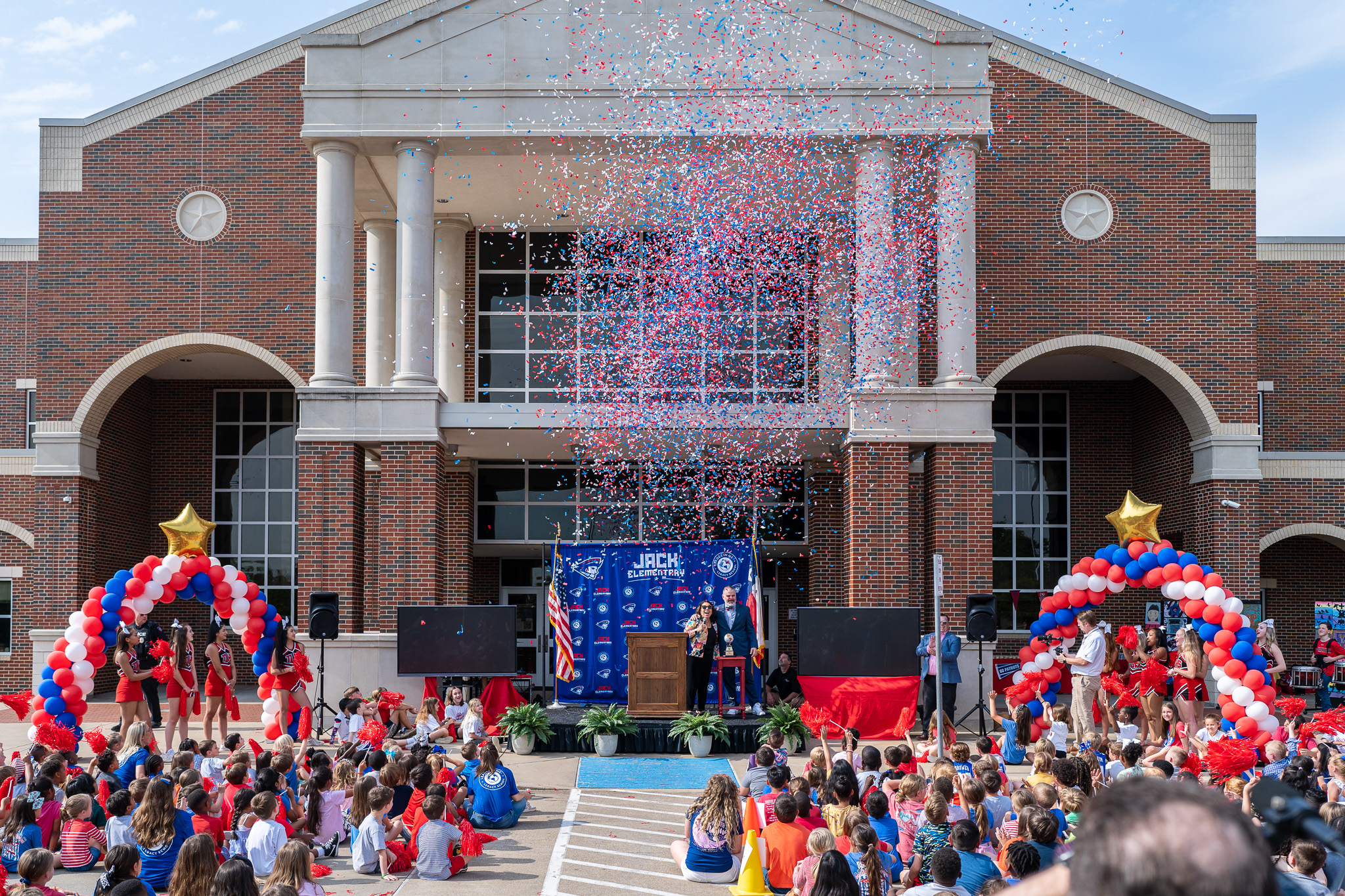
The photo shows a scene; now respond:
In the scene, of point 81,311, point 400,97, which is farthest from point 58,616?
point 400,97

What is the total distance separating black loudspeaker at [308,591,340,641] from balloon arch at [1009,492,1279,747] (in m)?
9.86

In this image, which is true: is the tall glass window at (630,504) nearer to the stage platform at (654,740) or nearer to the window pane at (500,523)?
the window pane at (500,523)

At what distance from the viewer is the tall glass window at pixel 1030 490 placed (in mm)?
24531

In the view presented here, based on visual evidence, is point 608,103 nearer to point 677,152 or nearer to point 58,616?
point 677,152

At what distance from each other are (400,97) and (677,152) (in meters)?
4.67

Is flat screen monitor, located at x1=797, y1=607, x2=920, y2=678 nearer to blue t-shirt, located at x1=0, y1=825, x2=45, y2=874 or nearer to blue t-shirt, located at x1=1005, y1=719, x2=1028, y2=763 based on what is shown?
blue t-shirt, located at x1=1005, y1=719, x2=1028, y2=763

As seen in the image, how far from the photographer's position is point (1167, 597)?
1659cm

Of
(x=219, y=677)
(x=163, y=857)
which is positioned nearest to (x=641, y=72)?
(x=219, y=677)

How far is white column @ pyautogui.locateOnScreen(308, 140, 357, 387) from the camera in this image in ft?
63.2

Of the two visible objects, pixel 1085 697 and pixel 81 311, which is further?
pixel 81 311

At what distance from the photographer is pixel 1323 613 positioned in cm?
2086

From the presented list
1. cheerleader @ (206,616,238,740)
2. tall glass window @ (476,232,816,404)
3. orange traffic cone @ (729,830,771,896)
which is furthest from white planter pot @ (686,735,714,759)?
orange traffic cone @ (729,830,771,896)

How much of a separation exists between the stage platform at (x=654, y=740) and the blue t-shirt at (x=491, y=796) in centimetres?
461

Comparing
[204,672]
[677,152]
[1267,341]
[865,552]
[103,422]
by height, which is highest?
[677,152]
